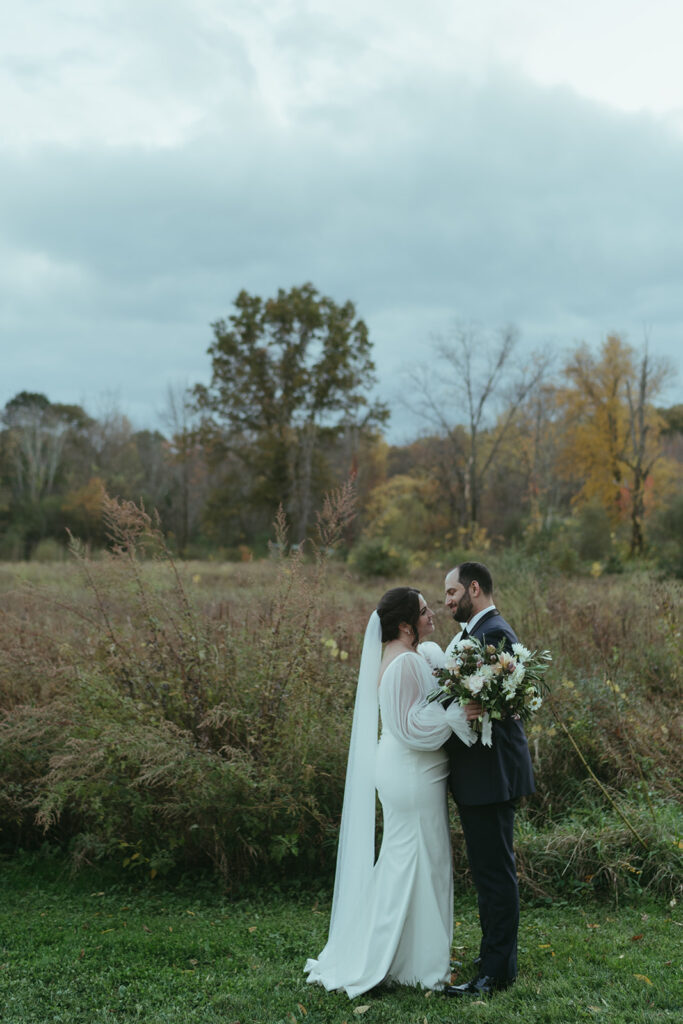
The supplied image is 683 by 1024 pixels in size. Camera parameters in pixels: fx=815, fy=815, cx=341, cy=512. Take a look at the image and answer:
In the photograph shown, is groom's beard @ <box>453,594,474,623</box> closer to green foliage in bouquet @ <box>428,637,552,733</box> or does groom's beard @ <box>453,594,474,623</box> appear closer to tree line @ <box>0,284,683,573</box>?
green foliage in bouquet @ <box>428,637,552,733</box>

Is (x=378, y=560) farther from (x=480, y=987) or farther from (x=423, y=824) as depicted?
(x=480, y=987)

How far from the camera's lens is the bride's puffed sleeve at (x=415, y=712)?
3.82 metres

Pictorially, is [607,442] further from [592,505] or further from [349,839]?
[349,839]

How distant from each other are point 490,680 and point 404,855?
1144 mm

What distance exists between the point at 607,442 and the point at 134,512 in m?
34.1

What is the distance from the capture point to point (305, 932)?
484 cm

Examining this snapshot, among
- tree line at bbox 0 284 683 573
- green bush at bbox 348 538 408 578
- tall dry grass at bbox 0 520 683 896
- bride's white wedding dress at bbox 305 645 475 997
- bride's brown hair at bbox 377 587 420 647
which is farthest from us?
tree line at bbox 0 284 683 573

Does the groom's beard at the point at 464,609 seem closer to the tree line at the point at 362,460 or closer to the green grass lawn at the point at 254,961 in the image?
the green grass lawn at the point at 254,961

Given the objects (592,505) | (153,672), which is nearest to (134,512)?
(153,672)

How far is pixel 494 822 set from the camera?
3877 mm

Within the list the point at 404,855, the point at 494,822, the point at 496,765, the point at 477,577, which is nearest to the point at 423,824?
the point at 404,855

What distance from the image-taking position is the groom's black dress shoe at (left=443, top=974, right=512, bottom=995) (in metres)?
3.85

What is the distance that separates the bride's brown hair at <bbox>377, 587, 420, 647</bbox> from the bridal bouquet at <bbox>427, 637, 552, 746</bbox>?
1.50 ft

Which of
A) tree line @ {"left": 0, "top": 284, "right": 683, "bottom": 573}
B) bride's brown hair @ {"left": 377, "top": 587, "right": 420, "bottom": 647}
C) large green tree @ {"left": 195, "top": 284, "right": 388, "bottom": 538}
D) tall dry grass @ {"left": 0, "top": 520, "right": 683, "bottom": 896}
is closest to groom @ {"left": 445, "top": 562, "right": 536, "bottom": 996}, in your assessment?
bride's brown hair @ {"left": 377, "top": 587, "right": 420, "bottom": 647}
